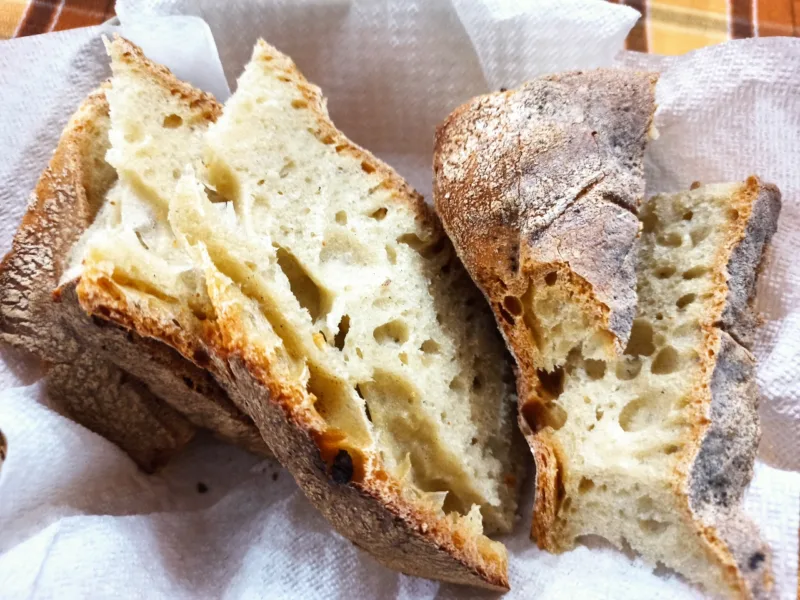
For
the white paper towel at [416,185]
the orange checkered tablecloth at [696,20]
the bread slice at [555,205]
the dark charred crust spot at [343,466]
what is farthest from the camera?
the orange checkered tablecloth at [696,20]

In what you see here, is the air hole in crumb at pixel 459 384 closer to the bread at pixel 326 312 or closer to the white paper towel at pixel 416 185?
the bread at pixel 326 312

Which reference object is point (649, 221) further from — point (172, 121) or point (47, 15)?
point (47, 15)

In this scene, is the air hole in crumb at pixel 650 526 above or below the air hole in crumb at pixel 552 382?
below

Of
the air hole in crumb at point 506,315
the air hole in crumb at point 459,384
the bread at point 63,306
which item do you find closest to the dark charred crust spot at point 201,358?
the bread at point 63,306

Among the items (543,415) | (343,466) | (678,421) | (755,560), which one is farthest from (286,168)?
(755,560)

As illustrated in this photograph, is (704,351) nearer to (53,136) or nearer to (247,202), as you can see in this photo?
(247,202)

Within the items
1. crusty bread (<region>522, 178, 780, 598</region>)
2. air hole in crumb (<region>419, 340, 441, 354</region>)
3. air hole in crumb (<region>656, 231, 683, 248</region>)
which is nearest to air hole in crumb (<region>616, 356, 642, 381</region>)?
crusty bread (<region>522, 178, 780, 598</region>)

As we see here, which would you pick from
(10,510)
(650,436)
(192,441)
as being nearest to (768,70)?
(650,436)
